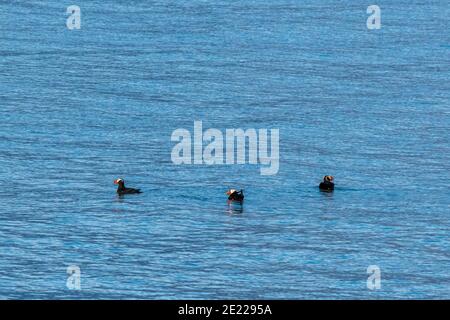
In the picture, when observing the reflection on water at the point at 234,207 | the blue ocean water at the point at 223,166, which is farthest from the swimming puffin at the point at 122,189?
the reflection on water at the point at 234,207

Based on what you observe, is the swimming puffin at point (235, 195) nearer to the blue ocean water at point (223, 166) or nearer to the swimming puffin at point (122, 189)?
the blue ocean water at point (223, 166)

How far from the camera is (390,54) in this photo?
9869cm

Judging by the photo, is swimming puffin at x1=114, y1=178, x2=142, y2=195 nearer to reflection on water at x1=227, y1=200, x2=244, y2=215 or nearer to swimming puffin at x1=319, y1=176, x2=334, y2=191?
reflection on water at x1=227, y1=200, x2=244, y2=215

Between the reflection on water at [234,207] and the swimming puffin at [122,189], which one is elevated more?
the swimming puffin at [122,189]

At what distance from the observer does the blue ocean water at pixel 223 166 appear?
50531 millimetres

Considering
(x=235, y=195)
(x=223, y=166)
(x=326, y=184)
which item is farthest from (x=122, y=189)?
(x=326, y=184)

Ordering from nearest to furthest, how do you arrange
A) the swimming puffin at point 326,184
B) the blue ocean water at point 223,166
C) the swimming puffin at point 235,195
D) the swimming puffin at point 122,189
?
1. the blue ocean water at point 223,166
2. the swimming puffin at point 235,195
3. the swimming puffin at point 122,189
4. the swimming puffin at point 326,184

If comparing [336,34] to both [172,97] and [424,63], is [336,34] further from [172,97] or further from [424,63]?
[172,97]

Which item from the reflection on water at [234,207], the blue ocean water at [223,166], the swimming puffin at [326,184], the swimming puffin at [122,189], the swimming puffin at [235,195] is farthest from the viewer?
the swimming puffin at [326,184]

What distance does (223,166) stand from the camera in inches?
2650

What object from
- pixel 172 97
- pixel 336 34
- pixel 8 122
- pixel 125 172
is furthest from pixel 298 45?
pixel 125 172

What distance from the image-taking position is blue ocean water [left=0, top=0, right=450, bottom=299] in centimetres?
5053

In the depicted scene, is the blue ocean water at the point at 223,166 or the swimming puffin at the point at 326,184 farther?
the swimming puffin at the point at 326,184

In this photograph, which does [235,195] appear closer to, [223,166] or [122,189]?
[122,189]
